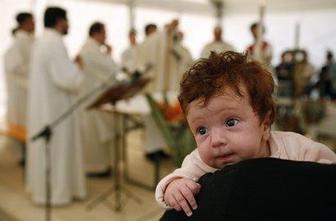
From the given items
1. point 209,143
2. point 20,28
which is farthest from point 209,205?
point 20,28

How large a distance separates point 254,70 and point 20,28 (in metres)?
4.69

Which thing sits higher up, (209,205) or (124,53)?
(209,205)

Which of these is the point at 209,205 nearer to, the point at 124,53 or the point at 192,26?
the point at 124,53

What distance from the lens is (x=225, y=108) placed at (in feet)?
2.52

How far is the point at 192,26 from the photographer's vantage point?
6137 millimetres

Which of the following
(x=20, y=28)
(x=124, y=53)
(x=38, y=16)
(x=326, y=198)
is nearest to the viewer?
(x=326, y=198)

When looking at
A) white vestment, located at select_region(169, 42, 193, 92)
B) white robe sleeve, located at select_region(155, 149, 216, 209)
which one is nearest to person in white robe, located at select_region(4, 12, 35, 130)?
white vestment, located at select_region(169, 42, 193, 92)

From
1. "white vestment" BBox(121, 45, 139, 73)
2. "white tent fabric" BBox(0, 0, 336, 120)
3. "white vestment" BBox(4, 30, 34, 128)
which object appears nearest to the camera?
"white vestment" BBox(4, 30, 34, 128)

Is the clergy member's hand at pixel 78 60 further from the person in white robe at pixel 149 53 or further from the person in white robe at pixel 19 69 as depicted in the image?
the person in white robe at pixel 19 69

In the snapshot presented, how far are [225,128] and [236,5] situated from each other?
296 inches

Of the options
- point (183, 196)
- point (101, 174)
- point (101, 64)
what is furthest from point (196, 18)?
point (183, 196)

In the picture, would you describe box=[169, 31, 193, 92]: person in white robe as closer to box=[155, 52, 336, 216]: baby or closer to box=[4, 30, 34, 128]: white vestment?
box=[4, 30, 34, 128]: white vestment

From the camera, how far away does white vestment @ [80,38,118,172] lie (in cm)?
441

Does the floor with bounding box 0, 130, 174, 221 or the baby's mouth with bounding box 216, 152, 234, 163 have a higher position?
the baby's mouth with bounding box 216, 152, 234, 163
